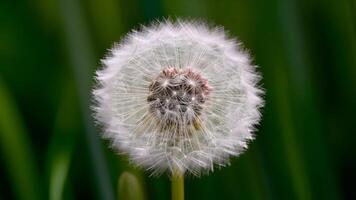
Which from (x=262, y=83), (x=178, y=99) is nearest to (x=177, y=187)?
(x=178, y=99)

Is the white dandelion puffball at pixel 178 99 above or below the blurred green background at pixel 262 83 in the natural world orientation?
below

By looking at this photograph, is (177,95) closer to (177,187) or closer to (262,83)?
(177,187)

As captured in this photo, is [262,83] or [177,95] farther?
[262,83]

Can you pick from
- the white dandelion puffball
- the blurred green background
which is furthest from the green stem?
the blurred green background
